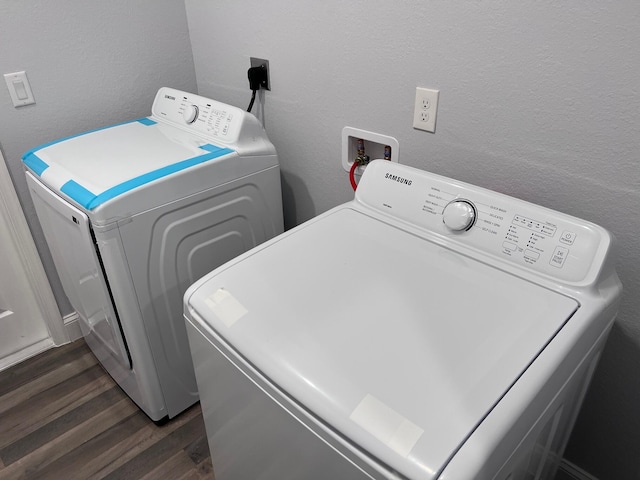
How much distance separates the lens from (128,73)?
176 centimetres

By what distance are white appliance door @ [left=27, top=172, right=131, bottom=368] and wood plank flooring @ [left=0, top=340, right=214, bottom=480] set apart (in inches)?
9.5

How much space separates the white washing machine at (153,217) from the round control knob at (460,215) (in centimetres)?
68

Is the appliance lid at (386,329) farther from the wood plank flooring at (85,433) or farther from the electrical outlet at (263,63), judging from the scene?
the wood plank flooring at (85,433)

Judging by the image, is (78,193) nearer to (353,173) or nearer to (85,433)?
(353,173)

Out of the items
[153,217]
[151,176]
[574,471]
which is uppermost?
[151,176]

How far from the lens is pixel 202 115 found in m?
1.56

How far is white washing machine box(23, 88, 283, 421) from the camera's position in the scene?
4.07 feet

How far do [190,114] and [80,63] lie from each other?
448 millimetres

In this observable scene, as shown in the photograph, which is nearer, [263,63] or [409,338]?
[409,338]

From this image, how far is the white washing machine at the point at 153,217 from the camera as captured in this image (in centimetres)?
124

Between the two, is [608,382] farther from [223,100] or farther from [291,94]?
[223,100]

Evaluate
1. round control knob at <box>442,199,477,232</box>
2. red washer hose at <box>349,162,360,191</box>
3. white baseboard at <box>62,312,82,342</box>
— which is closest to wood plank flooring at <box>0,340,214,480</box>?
white baseboard at <box>62,312,82,342</box>

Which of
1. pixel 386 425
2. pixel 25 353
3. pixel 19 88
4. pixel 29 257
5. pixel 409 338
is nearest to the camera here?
pixel 386 425

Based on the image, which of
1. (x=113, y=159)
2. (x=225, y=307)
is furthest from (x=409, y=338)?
(x=113, y=159)
